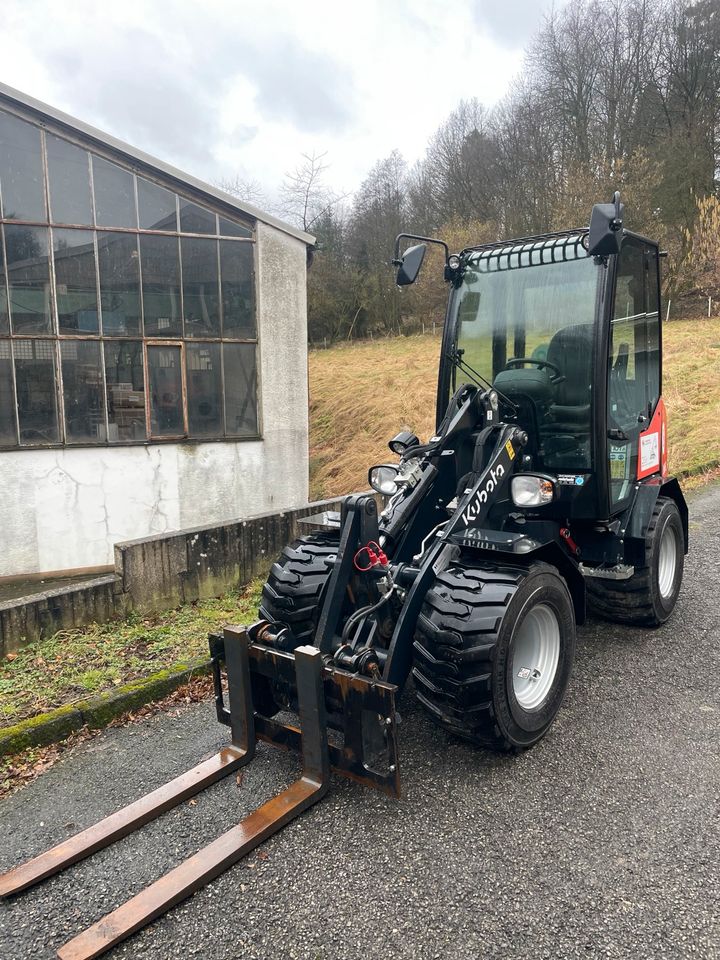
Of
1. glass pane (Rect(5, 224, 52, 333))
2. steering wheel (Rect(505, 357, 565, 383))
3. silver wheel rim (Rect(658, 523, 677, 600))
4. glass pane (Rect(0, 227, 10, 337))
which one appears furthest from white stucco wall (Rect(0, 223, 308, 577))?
steering wheel (Rect(505, 357, 565, 383))

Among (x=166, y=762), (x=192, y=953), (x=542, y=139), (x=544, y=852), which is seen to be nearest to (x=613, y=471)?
(x=544, y=852)

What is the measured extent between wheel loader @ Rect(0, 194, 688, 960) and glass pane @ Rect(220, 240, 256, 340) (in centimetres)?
947

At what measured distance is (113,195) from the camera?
12.8m

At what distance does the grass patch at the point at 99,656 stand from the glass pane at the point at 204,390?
789cm

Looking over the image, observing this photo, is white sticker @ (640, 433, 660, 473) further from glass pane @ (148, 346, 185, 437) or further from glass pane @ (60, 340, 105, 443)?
glass pane @ (60, 340, 105, 443)

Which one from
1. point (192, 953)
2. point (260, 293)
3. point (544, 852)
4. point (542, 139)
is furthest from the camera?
point (542, 139)

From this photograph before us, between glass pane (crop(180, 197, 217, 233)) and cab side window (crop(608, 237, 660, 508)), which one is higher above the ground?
glass pane (crop(180, 197, 217, 233))

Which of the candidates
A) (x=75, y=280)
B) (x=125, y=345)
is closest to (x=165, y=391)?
(x=125, y=345)

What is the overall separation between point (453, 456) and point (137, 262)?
10663 mm

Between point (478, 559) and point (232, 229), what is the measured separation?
1173cm

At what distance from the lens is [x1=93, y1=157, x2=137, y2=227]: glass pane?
1272cm

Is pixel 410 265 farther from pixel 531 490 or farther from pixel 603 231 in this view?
pixel 531 490

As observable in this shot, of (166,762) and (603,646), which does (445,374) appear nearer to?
(603,646)

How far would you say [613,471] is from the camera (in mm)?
4621
